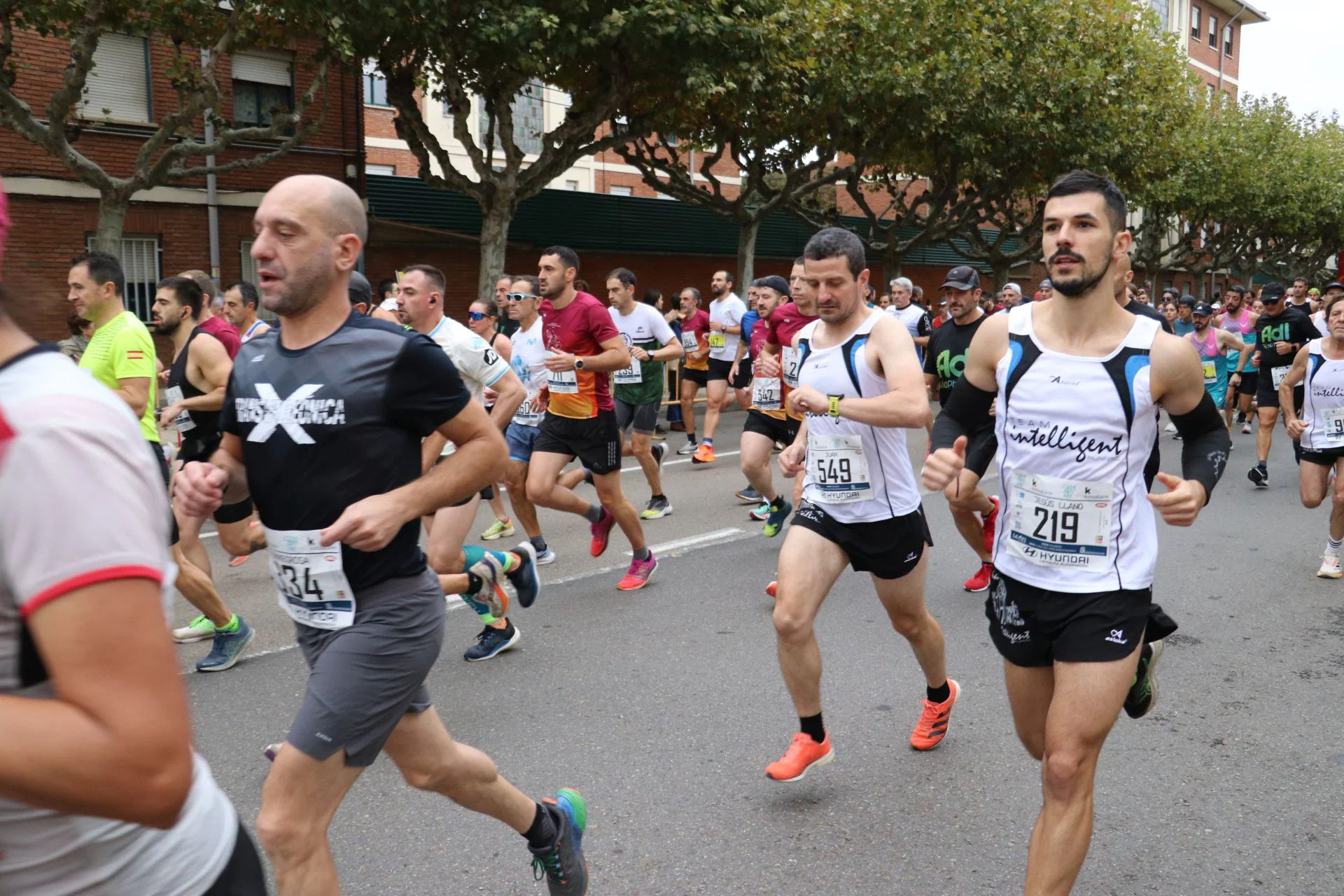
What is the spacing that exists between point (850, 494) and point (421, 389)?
2.13 metres

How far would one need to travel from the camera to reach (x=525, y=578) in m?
5.45

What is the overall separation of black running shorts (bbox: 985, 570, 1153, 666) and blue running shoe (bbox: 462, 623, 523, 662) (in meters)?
3.14

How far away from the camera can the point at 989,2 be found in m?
22.8

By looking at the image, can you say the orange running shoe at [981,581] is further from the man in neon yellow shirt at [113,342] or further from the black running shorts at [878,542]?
the man in neon yellow shirt at [113,342]

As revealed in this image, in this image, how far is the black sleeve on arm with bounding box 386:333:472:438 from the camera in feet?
8.77

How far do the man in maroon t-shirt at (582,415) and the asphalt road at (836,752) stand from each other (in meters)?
0.46

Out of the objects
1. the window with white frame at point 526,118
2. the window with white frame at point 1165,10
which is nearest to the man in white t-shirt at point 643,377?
the window with white frame at point 526,118

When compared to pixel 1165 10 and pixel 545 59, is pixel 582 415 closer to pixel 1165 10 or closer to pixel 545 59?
pixel 545 59

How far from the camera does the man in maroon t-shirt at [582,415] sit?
7.21 meters

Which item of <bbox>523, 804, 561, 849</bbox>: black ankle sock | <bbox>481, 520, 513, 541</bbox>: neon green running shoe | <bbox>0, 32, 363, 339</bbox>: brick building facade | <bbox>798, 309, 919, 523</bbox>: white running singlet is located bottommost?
<bbox>481, 520, 513, 541</bbox>: neon green running shoe

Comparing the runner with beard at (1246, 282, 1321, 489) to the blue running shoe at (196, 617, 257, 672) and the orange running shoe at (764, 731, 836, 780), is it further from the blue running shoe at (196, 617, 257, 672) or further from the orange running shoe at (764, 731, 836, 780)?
the blue running shoe at (196, 617, 257, 672)

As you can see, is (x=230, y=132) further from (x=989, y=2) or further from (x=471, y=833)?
(x=989, y=2)

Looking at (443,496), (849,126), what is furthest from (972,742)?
(849,126)

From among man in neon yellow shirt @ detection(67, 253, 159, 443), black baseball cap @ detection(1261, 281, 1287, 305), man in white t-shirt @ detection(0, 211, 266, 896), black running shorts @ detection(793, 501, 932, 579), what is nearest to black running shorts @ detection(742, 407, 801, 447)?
black running shorts @ detection(793, 501, 932, 579)
